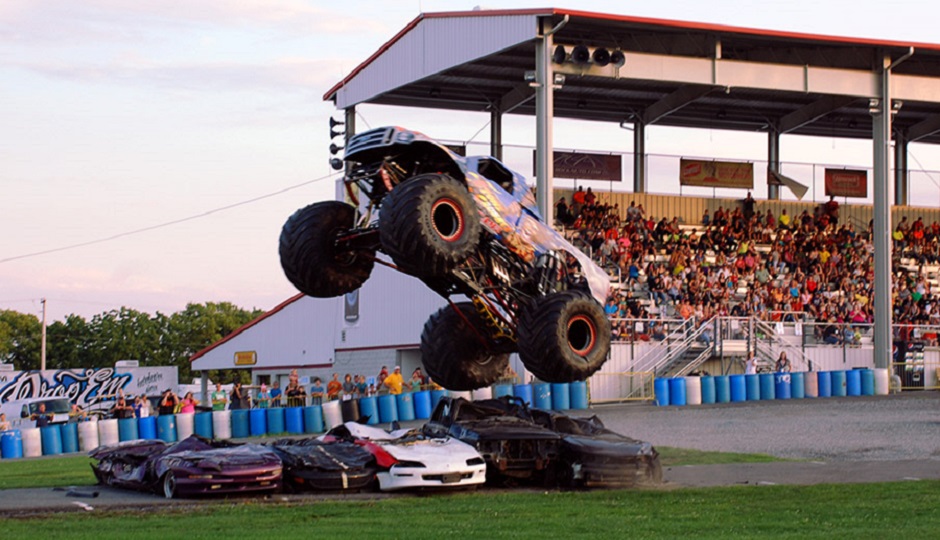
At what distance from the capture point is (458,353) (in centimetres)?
1970

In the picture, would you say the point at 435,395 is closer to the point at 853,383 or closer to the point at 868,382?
the point at 853,383

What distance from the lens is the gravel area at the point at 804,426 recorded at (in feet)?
79.2

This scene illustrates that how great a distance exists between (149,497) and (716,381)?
19205 mm

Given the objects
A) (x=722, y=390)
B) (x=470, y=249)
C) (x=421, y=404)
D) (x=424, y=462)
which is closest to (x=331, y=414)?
(x=421, y=404)

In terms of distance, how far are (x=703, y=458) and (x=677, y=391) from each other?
418 inches

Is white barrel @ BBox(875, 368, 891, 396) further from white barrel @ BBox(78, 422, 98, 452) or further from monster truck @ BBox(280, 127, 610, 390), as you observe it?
white barrel @ BBox(78, 422, 98, 452)

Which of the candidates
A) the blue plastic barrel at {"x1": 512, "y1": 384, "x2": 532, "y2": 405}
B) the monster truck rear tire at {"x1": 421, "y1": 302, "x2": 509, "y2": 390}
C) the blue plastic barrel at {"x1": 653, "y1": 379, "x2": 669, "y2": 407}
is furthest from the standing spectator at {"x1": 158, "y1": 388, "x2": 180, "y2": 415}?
the monster truck rear tire at {"x1": 421, "y1": 302, "x2": 509, "y2": 390}

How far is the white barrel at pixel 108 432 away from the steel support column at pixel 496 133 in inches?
622

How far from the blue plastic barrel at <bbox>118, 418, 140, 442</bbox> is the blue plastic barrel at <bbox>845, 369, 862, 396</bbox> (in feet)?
58.2

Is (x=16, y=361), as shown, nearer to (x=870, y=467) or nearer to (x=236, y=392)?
(x=236, y=392)

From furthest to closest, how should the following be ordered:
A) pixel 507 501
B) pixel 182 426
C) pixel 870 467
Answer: pixel 182 426 < pixel 870 467 < pixel 507 501

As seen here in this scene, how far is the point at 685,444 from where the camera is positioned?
2580cm

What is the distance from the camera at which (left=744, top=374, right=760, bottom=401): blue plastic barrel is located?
34.5 m

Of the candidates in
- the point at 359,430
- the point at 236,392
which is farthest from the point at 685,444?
the point at 236,392
